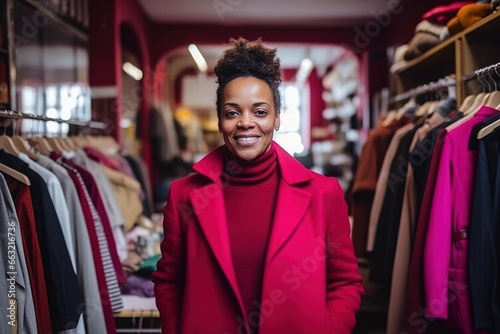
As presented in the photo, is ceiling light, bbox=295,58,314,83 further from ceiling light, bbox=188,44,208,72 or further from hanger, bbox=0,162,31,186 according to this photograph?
hanger, bbox=0,162,31,186

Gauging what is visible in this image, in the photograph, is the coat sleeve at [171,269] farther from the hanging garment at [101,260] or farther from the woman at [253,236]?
the hanging garment at [101,260]

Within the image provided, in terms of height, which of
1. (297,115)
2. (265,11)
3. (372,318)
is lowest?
(372,318)

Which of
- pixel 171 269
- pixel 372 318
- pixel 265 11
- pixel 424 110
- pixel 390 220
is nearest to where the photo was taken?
pixel 171 269

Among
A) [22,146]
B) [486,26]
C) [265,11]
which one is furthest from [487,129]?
[265,11]

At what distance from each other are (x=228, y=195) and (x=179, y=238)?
7.7 inches

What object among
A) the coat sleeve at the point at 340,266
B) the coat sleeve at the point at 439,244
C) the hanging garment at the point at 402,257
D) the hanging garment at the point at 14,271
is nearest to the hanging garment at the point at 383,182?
the hanging garment at the point at 402,257

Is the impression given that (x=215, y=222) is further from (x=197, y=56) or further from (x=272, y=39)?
(x=197, y=56)

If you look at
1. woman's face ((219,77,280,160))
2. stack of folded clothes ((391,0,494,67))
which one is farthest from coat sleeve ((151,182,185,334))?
stack of folded clothes ((391,0,494,67))

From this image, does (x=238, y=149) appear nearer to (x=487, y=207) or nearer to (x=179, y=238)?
(x=179, y=238)

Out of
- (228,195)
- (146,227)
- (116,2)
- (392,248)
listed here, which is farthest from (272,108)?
(116,2)

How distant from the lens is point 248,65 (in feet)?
4.77

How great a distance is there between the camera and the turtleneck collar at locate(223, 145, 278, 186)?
1461 millimetres

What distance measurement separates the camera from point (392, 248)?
7.55 feet

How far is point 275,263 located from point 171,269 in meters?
0.33
